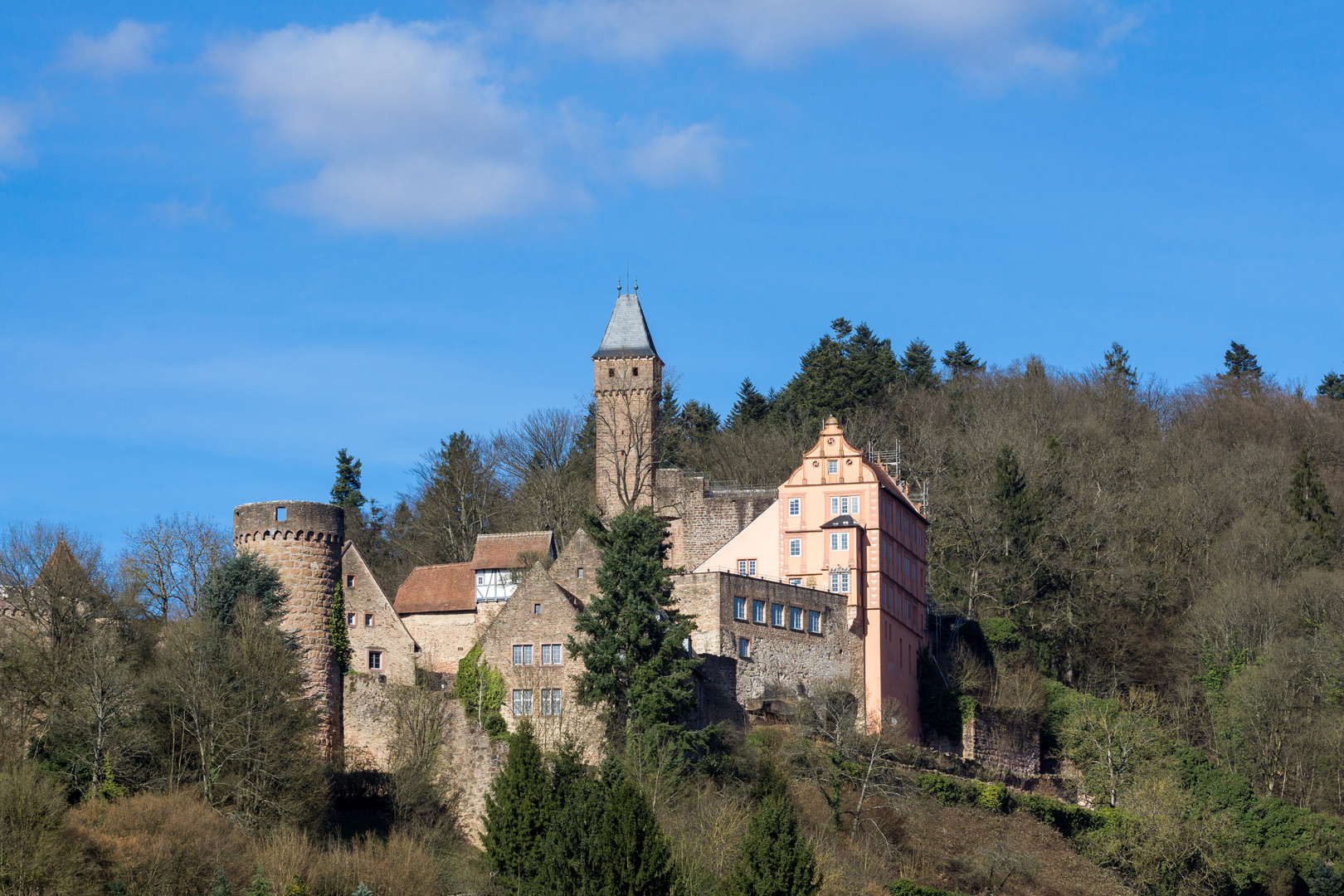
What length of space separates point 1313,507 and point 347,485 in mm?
40130

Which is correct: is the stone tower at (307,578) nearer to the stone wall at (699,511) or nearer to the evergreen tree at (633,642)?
the evergreen tree at (633,642)

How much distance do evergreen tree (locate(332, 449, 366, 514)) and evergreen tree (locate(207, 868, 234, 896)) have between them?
45605mm

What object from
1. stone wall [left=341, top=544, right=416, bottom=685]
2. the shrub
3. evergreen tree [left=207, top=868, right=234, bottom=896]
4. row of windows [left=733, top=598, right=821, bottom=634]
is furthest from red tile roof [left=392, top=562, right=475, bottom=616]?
evergreen tree [left=207, top=868, right=234, bottom=896]

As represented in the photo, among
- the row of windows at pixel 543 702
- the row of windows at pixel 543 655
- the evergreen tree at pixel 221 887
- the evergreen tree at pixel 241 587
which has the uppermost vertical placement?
the evergreen tree at pixel 241 587

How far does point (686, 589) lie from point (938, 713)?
1045 cm

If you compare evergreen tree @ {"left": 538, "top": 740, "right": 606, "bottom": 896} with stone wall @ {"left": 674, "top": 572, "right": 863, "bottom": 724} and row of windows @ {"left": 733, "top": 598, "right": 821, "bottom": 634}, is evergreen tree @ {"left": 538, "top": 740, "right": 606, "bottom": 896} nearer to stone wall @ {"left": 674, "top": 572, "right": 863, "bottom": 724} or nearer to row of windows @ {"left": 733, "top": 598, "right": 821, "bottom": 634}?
stone wall @ {"left": 674, "top": 572, "right": 863, "bottom": 724}

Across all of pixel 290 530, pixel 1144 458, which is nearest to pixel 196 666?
pixel 290 530

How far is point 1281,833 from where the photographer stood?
56875 millimetres

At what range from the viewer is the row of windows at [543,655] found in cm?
4978

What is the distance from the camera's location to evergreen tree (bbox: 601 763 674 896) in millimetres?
37094

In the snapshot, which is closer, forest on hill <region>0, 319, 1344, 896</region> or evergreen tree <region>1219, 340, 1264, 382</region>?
forest on hill <region>0, 319, 1344, 896</region>

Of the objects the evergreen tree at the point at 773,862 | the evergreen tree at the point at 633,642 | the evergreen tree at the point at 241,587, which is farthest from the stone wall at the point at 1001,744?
the evergreen tree at the point at 241,587

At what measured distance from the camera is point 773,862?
37.9m

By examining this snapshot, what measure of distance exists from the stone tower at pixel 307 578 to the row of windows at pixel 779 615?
1272 centimetres
